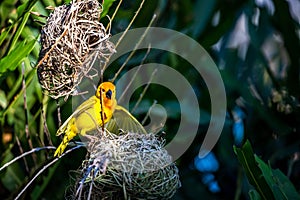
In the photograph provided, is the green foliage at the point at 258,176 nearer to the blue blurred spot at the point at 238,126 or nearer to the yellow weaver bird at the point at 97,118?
the yellow weaver bird at the point at 97,118

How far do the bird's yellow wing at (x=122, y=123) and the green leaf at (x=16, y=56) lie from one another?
0.59 ft

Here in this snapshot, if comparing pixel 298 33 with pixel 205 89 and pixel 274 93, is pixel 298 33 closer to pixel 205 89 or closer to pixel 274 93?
pixel 274 93

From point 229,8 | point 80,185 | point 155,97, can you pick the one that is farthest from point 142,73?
point 80,185

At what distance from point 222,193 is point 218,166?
0.23 ft

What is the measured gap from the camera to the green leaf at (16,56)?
44.1 inches

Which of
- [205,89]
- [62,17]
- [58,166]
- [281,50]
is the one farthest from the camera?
[281,50]

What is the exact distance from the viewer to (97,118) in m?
1.04

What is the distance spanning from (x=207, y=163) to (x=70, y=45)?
79 cm

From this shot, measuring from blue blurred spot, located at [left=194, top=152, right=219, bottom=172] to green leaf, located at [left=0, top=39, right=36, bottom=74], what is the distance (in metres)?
0.64

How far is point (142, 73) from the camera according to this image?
154 centimetres

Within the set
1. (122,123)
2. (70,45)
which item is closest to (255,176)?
(122,123)

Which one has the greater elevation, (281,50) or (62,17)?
(62,17)

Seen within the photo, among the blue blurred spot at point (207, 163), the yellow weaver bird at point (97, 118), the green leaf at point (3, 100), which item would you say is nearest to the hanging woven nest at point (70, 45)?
the yellow weaver bird at point (97, 118)

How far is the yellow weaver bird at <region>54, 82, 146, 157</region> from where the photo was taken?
3.38 feet
